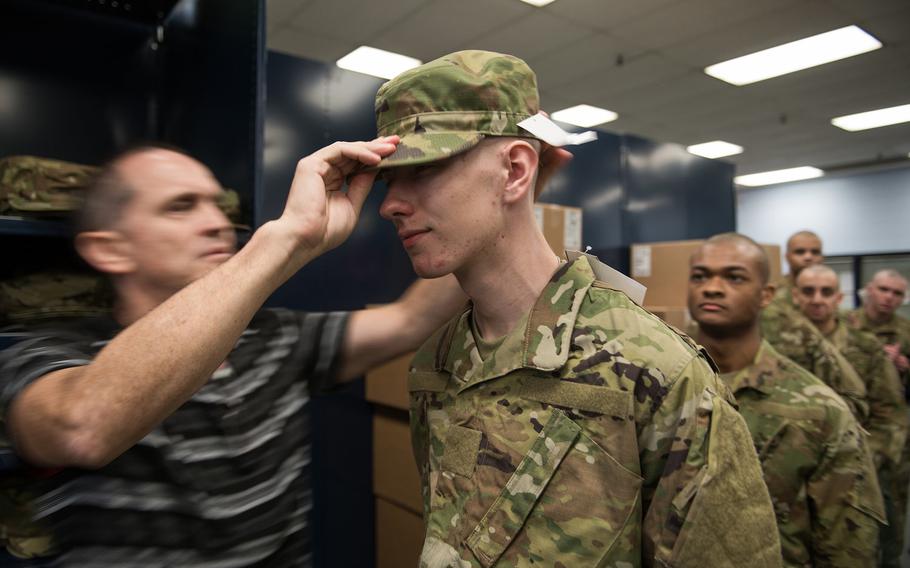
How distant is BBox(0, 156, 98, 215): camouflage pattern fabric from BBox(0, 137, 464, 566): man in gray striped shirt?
0.33 m

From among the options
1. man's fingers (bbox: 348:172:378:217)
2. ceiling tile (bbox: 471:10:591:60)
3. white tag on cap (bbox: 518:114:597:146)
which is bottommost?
man's fingers (bbox: 348:172:378:217)

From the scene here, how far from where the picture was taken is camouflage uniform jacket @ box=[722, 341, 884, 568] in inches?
56.6

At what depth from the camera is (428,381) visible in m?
1.13

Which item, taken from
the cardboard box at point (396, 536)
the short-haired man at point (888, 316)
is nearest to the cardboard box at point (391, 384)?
the cardboard box at point (396, 536)

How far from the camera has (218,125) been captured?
1.64 metres

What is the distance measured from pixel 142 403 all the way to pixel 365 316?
1.88 ft

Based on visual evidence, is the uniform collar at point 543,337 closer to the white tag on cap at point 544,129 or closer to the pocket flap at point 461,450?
the pocket flap at point 461,450

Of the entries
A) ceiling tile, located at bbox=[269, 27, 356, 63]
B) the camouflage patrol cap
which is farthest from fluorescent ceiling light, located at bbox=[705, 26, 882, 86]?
the camouflage patrol cap

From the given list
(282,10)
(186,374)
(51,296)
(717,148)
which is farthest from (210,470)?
(717,148)

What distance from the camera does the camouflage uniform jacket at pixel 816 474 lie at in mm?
1438

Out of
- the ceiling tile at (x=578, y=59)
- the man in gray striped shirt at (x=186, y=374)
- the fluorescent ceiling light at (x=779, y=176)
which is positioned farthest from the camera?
the fluorescent ceiling light at (x=779, y=176)

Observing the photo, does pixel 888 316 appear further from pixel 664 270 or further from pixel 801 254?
pixel 664 270

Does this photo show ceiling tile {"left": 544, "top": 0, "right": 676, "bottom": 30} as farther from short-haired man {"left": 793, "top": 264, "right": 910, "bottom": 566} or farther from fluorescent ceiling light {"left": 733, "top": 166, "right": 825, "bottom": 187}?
fluorescent ceiling light {"left": 733, "top": 166, "right": 825, "bottom": 187}

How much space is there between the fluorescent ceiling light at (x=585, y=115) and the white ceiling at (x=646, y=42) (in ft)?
0.47
